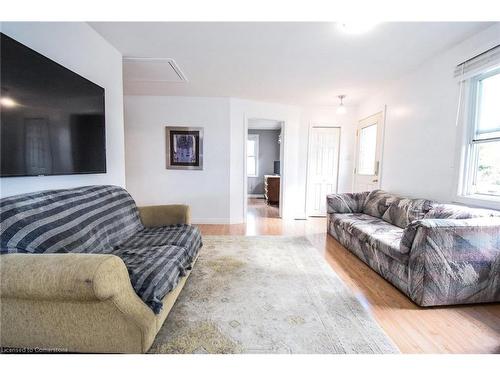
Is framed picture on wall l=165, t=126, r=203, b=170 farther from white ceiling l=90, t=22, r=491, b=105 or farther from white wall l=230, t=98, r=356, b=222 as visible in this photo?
white wall l=230, t=98, r=356, b=222

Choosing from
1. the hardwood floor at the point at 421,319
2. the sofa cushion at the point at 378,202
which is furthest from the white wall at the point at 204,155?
the hardwood floor at the point at 421,319

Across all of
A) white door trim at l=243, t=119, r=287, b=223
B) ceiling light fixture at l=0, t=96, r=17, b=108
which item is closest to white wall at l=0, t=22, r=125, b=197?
ceiling light fixture at l=0, t=96, r=17, b=108

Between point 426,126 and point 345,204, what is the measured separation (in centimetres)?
140

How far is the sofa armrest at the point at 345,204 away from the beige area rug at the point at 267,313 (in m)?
1.12

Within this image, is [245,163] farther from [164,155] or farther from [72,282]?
[72,282]

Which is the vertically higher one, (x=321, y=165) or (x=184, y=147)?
(x=184, y=147)

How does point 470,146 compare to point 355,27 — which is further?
point 470,146

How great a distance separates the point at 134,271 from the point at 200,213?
2947mm

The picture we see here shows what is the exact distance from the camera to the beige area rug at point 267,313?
1.29 metres

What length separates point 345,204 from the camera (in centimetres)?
339

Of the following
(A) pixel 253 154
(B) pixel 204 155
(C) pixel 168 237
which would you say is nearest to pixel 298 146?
(B) pixel 204 155

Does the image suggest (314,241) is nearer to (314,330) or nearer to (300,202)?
(300,202)
